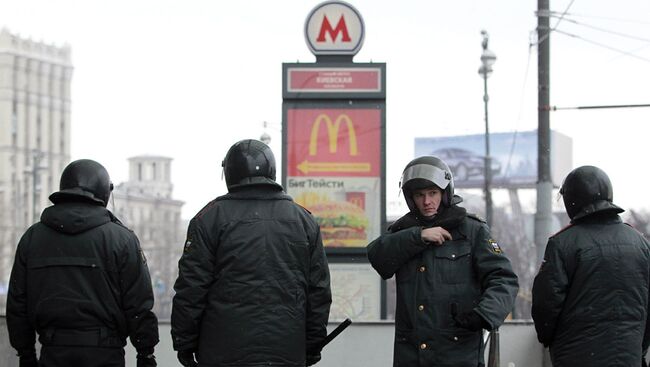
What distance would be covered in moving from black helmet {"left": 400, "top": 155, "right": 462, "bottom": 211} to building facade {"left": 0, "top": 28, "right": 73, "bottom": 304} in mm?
112474

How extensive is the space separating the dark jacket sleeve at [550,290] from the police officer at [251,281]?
113cm

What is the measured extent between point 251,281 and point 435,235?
916mm

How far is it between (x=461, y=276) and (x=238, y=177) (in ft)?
3.93

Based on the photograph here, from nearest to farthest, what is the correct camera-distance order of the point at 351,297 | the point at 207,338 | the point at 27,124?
the point at 207,338
the point at 351,297
the point at 27,124

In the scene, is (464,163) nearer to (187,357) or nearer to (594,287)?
(594,287)

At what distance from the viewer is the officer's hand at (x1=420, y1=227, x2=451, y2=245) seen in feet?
17.3

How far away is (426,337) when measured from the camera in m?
5.27

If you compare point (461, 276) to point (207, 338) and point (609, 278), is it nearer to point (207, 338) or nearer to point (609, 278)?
point (609, 278)

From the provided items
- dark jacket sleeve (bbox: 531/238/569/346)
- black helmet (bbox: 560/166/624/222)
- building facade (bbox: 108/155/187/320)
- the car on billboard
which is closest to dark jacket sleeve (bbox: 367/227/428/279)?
dark jacket sleeve (bbox: 531/238/569/346)

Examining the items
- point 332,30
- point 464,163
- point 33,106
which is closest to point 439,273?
point 332,30

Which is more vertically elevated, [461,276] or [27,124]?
[27,124]

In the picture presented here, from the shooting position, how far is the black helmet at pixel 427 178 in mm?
5379

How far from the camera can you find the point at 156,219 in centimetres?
11225

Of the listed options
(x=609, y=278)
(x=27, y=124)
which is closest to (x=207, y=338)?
(x=609, y=278)
